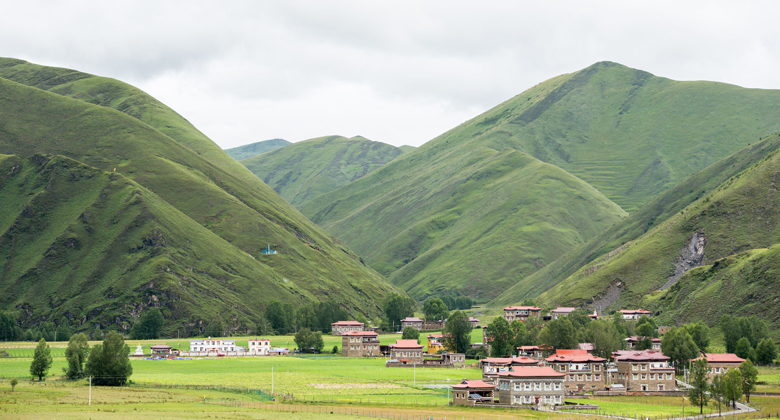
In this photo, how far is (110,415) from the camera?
270 feet

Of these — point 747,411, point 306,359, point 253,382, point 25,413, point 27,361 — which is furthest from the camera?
point 306,359

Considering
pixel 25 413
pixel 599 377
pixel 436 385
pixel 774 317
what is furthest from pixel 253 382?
pixel 774 317

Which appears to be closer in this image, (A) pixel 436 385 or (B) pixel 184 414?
(B) pixel 184 414

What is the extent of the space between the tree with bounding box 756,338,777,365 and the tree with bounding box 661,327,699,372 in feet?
53.0

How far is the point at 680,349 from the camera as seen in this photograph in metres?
143

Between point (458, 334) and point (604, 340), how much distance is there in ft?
131

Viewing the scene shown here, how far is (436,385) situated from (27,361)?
86816mm

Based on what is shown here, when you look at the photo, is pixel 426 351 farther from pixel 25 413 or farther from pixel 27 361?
pixel 25 413

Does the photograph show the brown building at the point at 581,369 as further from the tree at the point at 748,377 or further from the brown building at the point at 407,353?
the brown building at the point at 407,353

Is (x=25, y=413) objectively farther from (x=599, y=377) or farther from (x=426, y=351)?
(x=426, y=351)

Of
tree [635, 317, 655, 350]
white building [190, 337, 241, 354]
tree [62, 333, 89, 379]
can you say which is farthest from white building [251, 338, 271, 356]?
tree [635, 317, 655, 350]

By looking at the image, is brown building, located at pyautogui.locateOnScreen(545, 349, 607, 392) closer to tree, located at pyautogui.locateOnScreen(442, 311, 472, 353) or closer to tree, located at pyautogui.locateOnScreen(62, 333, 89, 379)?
tree, located at pyautogui.locateOnScreen(442, 311, 472, 353)

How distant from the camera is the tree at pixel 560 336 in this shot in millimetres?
152875

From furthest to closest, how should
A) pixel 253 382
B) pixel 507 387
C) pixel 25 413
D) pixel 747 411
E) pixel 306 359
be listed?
pixel 306 359
pixel 253 382
pixel 507 387
pixel 747 411
pixel 25 413
